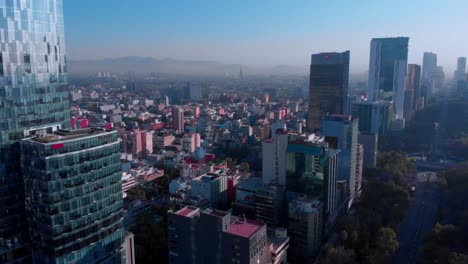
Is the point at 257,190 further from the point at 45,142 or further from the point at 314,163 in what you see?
the point at 45,142

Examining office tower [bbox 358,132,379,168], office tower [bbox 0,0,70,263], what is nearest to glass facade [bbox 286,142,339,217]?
office tower [bbox 358,132,379,168]

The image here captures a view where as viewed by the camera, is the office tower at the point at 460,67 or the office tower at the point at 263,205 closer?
the office tower at the point at 263,205

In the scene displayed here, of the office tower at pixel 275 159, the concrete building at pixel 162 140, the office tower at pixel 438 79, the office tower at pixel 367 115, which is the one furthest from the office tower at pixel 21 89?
the office tower at pixel 438 79

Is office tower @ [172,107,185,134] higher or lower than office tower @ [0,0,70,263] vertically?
lower

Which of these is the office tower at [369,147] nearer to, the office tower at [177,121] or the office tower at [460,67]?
the office tower at [177,121]

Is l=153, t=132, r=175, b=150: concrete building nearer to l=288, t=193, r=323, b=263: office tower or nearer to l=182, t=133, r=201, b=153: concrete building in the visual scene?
l=182, t=133, r=201, b=153: concrete building

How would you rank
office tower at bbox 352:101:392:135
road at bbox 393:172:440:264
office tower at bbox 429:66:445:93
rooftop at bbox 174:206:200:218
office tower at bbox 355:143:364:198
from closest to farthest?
rooftop at bbox 174:206:200:218 → road at bbox 393:172:440:264 → office tower at bbox 355:143:364:198 → office tower at bbox 352:101:392:135 → office tower at bbox 429:66:445:93
